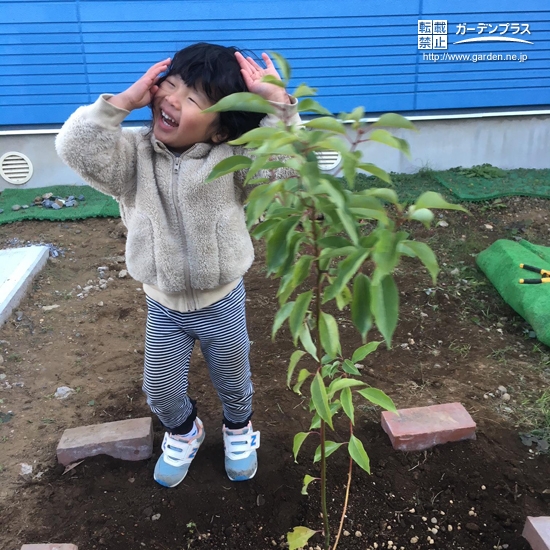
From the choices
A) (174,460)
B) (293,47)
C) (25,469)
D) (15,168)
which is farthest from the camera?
(15,168)

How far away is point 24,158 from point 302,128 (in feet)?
15.0

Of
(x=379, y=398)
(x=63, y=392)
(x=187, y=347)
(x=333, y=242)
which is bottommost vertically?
(x=63, y=392)

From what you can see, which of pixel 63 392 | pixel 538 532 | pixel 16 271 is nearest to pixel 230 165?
pixel 538 532

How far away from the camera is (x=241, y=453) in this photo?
76.9 inches

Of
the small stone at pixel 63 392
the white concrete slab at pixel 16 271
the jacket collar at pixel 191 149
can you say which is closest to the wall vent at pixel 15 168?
the white concrete slab at pixel 16 271

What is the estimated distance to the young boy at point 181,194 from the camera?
148 centimetres

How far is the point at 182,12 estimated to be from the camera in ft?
14.6

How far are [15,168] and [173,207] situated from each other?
3913 mm

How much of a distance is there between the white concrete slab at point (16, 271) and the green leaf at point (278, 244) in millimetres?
2451

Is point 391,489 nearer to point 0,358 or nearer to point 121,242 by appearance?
point 0,358

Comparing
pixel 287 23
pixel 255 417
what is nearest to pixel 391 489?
pixel 255 417

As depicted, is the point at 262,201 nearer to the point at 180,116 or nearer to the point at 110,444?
the point at 180,116

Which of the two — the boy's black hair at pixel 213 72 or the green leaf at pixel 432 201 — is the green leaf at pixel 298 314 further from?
the boy's black hair at pixel 213 72

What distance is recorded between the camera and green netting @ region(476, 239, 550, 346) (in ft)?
9.14
